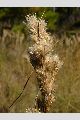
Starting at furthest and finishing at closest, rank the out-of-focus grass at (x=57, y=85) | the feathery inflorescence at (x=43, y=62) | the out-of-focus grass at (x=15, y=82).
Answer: the out-of-focus grass at (x=57, y=85)
the out-of-focus grass at (x=15, y=82)
the feathery inflorescence at (x=43, y=62)

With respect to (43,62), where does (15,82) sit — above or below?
below

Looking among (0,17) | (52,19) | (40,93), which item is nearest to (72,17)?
(52,19)

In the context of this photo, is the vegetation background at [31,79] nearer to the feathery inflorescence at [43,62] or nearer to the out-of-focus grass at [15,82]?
the out-of-focus grass at [15,82]

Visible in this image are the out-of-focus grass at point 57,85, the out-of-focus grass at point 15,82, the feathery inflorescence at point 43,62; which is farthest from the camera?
the out-of-focus grass at point 57,85

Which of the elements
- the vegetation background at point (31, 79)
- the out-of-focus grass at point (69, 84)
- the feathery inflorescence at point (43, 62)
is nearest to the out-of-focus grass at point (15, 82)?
the vegetation background at point (31, 79)

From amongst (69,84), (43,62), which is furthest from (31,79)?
(43,62)

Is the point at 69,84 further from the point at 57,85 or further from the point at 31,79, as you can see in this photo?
the point at 31,79

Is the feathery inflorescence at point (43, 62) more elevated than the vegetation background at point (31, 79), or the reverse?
the feathery inflorescence at point (43, 62)

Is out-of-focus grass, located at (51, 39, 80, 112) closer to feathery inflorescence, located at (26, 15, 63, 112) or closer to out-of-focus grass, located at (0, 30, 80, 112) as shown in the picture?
out-of-focus grass, located at (0, 30, 80, 112)

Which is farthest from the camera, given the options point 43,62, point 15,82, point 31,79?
point 15,82

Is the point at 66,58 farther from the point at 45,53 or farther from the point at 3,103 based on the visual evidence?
the point at 45,53

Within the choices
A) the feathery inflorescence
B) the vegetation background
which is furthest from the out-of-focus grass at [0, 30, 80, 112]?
the feathery inflorescence

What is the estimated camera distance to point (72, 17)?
1912cm

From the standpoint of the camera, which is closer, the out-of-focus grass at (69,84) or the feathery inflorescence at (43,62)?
the feathery inflorescence at (43,62)
